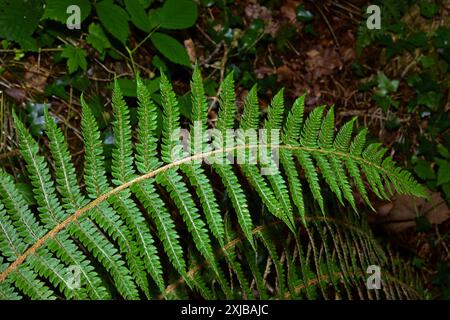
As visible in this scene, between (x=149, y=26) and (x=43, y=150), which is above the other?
(x=149, y=26)

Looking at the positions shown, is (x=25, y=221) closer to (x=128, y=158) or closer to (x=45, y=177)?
(x=45, y=177)

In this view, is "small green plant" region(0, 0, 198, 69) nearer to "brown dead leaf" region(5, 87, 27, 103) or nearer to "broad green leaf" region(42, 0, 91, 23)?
"broad green leaf" region(42, 0, 91, 23)

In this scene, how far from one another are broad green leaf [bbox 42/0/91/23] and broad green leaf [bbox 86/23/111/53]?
1.23 feet

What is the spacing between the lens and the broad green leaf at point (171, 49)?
3.03m

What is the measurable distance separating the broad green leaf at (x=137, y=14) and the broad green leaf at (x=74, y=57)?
0.45m

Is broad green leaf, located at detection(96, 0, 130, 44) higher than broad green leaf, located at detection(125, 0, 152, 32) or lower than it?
lower

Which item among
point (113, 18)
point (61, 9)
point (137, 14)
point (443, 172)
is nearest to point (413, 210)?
point (443, 172)

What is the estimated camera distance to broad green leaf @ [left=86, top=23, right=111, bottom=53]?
10.2 ft

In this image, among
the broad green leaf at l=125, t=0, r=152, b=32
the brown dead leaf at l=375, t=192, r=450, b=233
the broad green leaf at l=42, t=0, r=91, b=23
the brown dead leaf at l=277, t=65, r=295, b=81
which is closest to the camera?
the broad green leaf at l=42, t=0, r=91, b=23

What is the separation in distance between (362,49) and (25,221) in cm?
359

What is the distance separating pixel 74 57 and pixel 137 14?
1.75ft

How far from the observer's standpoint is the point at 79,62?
307 centimetres

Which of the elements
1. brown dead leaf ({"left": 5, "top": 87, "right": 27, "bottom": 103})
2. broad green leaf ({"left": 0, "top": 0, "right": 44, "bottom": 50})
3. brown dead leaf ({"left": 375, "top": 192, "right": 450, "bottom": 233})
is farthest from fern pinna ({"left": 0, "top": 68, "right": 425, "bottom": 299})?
brown dead leaf ({"left": 375, "top": 192, "right": 450, "bottom": 233})
